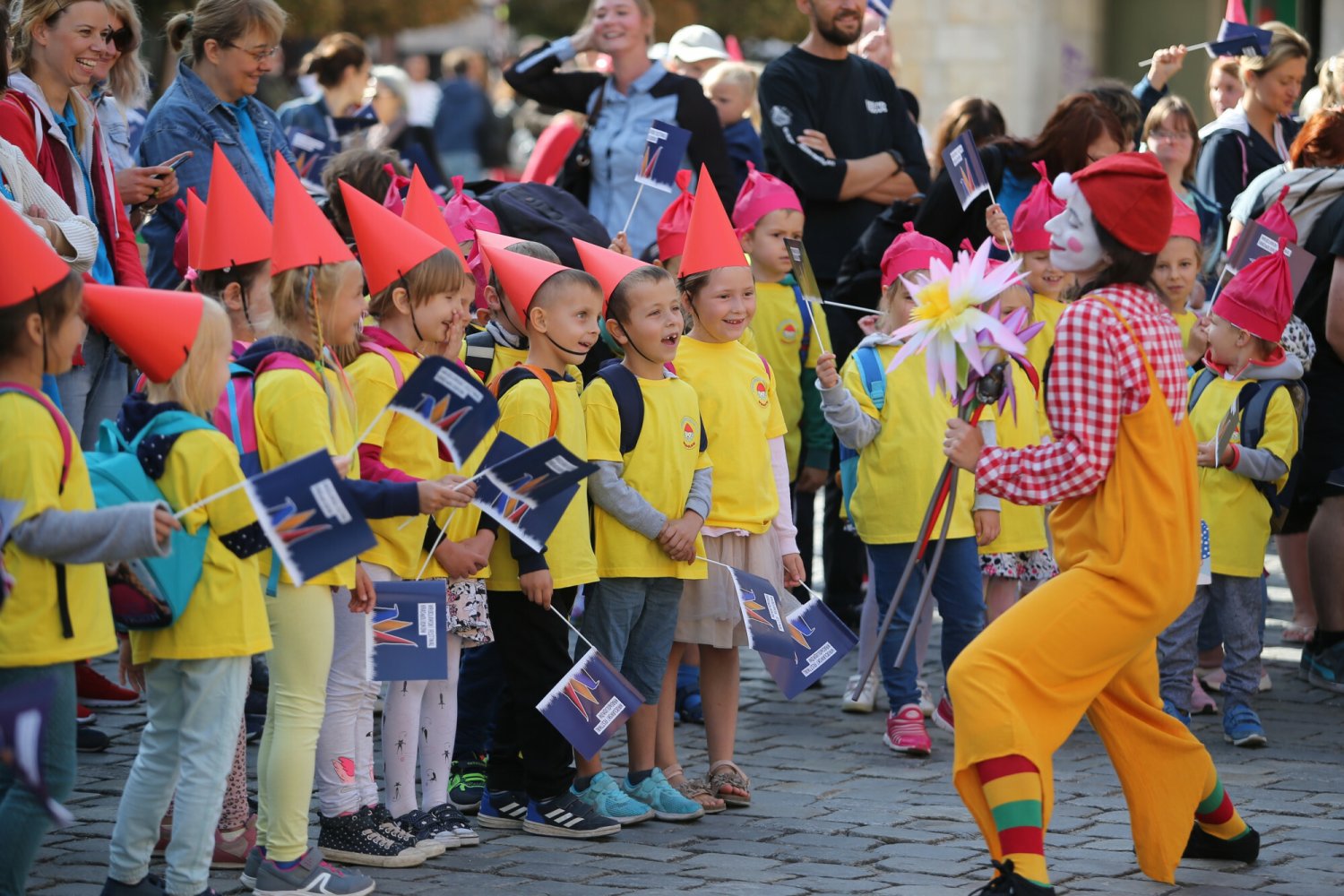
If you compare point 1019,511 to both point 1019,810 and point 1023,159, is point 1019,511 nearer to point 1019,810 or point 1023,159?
point 1023,159

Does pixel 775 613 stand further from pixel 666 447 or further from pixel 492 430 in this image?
pixel 492 430

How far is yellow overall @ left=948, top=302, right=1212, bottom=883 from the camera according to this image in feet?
15.2

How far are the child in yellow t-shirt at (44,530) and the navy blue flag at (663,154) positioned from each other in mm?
3485

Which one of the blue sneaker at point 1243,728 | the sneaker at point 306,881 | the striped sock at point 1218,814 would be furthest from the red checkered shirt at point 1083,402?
the blue sneaker at point 1243,728

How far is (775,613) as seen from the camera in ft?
19.2

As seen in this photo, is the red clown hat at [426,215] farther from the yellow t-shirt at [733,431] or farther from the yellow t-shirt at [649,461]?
the yellow t-shirt at [733,431]

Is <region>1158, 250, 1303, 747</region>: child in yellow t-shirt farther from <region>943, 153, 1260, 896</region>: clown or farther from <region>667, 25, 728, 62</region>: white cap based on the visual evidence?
<region>667, 25, 728, 62</region>: white cap

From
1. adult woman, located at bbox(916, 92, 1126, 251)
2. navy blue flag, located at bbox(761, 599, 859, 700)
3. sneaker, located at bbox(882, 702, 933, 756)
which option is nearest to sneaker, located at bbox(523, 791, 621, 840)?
navy blue flag, located at bbox(761, 599, 859, 700)

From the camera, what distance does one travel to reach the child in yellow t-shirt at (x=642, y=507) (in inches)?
220

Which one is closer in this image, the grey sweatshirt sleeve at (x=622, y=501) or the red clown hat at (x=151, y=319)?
the red clown hat at (x=151, y=319)

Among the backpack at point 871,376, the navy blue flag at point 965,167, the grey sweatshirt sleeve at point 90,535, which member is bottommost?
the grey sweatshirt sleeve at point 90,535

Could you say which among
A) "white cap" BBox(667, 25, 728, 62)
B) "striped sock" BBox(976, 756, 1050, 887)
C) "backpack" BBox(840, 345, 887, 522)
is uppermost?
"white cap" BBox(667, 25, 728, 62)

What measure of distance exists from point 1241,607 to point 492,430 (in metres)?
3.01

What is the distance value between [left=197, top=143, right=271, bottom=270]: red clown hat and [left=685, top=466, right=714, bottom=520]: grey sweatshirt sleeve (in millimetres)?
1530
